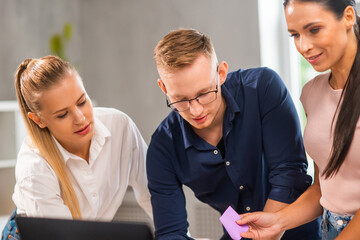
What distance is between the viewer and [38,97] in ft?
6.02

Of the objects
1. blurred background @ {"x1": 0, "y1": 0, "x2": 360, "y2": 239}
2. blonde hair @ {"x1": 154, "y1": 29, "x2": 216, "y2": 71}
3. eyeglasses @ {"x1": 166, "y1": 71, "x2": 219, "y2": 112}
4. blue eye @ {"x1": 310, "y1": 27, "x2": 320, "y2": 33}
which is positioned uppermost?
blue eye @ {"x1": 310, "y1": 27, "x2": 320, "y2": 33}

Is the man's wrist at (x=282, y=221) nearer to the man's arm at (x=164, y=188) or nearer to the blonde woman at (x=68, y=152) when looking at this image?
the man's arm at (x=164, y=188)

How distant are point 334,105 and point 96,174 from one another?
1066 mm

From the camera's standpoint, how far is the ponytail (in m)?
1.27

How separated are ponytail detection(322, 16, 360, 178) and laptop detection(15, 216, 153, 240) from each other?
64cm

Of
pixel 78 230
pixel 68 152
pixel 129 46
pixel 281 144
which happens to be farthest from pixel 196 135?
pixel 129 46

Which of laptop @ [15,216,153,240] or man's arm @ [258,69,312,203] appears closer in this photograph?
laptop @ [15,216,153,240]

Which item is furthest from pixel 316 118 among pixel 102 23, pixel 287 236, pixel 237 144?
pixel 102 23

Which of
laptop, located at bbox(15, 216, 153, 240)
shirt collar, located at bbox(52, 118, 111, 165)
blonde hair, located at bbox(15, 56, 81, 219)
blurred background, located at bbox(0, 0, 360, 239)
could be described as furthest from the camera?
blurred background, located at bbox(0, 0, 360, 239)

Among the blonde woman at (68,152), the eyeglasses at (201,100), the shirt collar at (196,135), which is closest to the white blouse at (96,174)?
the blonde woman at (68,152)

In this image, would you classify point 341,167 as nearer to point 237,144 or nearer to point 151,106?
point 237,144

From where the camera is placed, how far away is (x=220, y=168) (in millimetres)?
1662

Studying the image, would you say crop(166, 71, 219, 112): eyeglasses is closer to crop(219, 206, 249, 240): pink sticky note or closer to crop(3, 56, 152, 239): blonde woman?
crop(219, 206, 249, 240): pink sticky note

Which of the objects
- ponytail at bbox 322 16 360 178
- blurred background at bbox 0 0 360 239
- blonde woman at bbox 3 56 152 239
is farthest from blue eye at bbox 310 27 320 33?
blurred background at bbox 0 0 360 239
